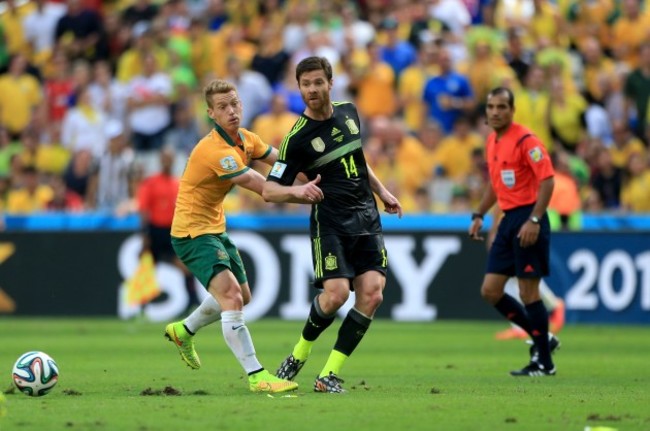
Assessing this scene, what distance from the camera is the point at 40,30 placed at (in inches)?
996

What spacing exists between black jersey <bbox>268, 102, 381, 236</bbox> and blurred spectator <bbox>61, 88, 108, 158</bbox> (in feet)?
42.9

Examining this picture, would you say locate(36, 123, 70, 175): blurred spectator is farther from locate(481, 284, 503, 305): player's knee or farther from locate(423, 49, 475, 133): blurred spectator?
locate(481, 284, 503, 305): player's knee

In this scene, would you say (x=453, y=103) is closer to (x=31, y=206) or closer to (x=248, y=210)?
(x=248, y=210)

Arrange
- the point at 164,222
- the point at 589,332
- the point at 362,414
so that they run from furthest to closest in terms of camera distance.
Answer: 1. the point at 164,222
2. the point at 589,332
3. the point at 362,414

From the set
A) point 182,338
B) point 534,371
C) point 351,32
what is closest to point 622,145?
point 351,32

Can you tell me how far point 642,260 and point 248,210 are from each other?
21.0ft

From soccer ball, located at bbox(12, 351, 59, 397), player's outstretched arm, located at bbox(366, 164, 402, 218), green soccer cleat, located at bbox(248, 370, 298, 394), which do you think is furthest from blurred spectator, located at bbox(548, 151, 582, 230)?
soccer ball, located at bbox(12, 351, 59, 397)

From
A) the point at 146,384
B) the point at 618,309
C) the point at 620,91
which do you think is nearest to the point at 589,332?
the point at 618,309

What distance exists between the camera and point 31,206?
21859mm

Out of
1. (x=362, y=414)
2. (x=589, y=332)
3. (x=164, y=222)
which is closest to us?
(x=362, y=414)

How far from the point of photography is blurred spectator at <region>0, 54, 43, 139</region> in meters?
23.9

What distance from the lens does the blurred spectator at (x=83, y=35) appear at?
81.2 ft

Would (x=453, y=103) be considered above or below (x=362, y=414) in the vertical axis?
above

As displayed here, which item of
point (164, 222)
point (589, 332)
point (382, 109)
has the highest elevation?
point (382, 109)
